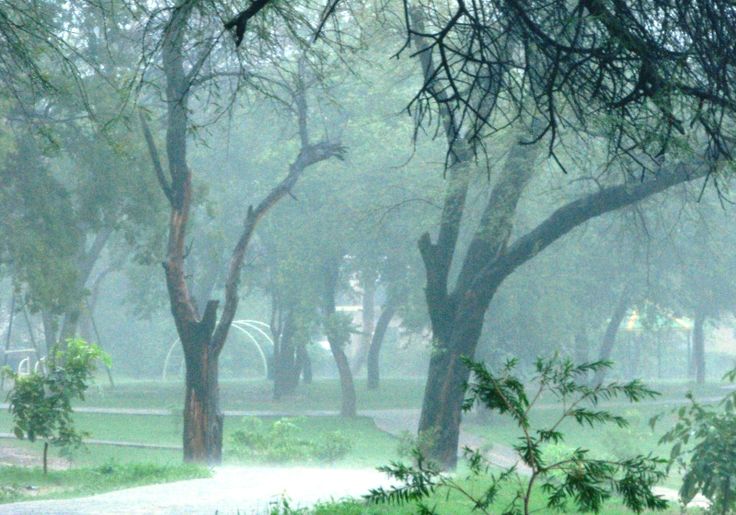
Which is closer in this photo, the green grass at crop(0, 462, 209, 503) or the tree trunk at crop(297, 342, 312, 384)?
the green grass at crop(0, 462, 209, 503)

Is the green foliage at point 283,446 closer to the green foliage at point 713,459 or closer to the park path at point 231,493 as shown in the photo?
the park path at point 231,493

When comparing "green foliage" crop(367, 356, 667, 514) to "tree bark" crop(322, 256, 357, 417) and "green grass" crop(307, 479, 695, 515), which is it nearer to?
"green grass" crop(307, 479, 695, 515)

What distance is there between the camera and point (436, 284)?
20047 millimetres

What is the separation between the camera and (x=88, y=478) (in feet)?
55.9

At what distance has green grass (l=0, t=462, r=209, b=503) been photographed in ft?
52.4

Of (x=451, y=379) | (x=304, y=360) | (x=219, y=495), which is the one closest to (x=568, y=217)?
(x=451, y=379)

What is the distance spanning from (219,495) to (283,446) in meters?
8.33

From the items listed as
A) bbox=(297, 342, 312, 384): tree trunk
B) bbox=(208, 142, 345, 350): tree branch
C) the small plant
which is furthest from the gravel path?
bbox=(297, 342, 312, 384): tree trunk

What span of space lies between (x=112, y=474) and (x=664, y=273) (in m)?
31.8

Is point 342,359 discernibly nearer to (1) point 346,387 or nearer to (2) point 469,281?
(1) point 346,387

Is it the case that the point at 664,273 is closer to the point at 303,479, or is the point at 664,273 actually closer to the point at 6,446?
the point at 6,446

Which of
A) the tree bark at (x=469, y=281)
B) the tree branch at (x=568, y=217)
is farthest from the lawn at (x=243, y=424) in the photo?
the tree branch at (x=568, y=217)

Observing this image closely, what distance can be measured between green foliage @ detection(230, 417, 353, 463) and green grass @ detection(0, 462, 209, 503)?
13.9ft

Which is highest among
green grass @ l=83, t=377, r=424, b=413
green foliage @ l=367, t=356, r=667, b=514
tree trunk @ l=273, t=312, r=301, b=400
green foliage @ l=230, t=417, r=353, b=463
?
tree trunk @ l=273, t=312, r=301, b=400
